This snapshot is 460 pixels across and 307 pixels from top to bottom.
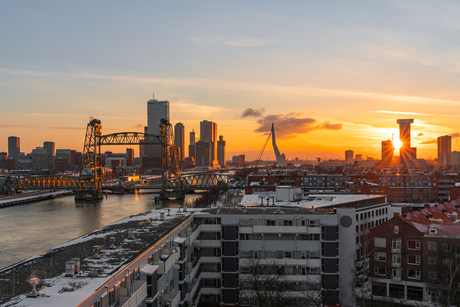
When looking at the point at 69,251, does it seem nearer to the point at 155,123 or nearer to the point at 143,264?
the point at 143,264

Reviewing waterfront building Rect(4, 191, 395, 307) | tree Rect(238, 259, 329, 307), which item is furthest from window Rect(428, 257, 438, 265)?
tree Rect(238, 259, 329, 307)

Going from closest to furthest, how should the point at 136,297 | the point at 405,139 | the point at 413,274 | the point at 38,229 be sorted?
the point at 136,297 → the point at 413,274 → the point at 38,229 → the point at 405,139

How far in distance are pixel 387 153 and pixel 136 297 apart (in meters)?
83.2

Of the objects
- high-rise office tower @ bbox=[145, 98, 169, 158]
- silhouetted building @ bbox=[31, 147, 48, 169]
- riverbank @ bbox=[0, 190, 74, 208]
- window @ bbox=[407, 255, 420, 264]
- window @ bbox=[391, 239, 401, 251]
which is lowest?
riverbank @ bbox=[0, 190, 74, 208]

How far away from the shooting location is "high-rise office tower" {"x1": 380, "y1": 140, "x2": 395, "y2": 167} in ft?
251

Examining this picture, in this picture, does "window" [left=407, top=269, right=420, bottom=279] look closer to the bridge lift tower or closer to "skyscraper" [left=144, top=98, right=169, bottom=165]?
the bridge lift tower

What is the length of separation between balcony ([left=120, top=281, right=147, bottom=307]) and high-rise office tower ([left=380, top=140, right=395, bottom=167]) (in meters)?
77.8

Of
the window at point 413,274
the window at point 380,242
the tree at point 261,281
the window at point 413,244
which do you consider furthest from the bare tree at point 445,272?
the tree at point 261,281

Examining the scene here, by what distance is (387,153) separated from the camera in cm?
7894

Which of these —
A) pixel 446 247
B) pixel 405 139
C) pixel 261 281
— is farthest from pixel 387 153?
pixel 261 281

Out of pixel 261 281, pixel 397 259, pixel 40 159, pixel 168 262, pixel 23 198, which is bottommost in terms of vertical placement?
pixel 23 198

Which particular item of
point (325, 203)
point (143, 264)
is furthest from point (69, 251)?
point (325, 203)

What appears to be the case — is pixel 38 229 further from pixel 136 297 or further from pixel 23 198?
pixel 23 198

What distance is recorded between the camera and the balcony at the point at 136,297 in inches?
135
